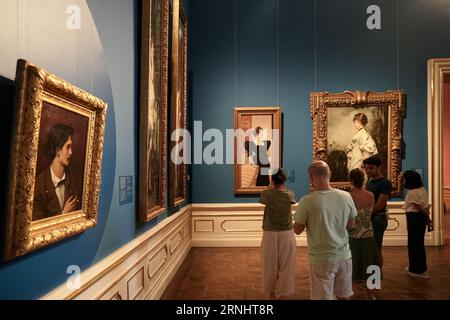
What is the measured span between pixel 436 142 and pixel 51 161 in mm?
6945

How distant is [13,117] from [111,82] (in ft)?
4.04

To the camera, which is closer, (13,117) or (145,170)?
(13,117)

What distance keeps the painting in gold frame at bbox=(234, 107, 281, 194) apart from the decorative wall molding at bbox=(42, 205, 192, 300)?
1.82 m

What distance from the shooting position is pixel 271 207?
11.3 ft

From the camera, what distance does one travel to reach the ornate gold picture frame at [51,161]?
116 cm

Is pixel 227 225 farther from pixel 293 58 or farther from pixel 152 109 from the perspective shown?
pixel 152 109

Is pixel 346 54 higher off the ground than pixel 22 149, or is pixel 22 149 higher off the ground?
pixel 346 54

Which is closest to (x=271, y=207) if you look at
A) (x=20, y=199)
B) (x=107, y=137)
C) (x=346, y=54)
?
(x=107, y=137)

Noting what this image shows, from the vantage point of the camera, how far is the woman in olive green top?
3426mm

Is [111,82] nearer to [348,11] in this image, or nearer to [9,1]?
[9,1]

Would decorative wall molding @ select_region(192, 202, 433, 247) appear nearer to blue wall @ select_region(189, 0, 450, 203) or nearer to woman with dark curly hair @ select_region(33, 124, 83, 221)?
blue wall @ select_region(189, 0, 450, 203)

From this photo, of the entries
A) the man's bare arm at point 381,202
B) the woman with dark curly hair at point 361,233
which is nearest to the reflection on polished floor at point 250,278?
the woman with dark curly hair at point 361,233

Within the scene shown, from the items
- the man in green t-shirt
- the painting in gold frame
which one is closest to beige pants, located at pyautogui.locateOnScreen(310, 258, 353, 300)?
the man in green t-shirt

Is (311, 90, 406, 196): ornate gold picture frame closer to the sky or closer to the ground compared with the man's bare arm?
closer to the sky
